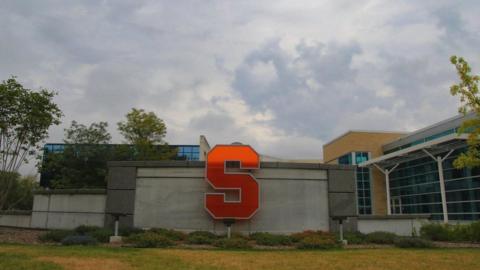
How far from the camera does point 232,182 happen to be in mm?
19531

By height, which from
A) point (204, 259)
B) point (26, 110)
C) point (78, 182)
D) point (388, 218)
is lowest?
point (204, 259)

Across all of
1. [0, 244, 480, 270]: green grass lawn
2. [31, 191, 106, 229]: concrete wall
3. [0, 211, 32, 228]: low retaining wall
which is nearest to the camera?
[0, 244, 480, 270]: green grass lawn

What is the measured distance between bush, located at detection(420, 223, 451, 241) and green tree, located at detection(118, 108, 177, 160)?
78.7 feet

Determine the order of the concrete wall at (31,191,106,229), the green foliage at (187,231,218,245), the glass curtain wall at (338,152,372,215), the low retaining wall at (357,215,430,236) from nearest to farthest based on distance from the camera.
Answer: the green foliage at (187,231,218,245)
the concrete wall at (31,191,106,229)
the low retaining wall at (357,215,430,236)
the glass curtain wall at (338,152,372,215)

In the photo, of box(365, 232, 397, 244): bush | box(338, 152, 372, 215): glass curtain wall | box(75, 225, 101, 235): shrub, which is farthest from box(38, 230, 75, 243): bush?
box(338, 152, 372, 215): glass curtain wall

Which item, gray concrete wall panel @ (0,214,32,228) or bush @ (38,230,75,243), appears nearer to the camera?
bush @ (38,230,75,243)

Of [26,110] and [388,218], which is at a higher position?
[26,110]

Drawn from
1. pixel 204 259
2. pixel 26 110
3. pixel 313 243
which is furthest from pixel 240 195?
pixel 26 110

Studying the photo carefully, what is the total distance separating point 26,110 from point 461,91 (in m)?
22.1

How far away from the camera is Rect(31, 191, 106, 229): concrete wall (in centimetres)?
2044

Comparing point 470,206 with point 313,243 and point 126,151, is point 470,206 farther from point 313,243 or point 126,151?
point 126,151

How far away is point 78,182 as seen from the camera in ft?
118

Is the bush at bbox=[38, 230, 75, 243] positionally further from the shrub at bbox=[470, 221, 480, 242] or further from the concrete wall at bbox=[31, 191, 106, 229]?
the shrub at bbox=[470, 221, 480, 242]

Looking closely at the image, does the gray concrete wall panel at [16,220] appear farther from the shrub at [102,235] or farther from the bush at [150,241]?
the bush at [150,241]
